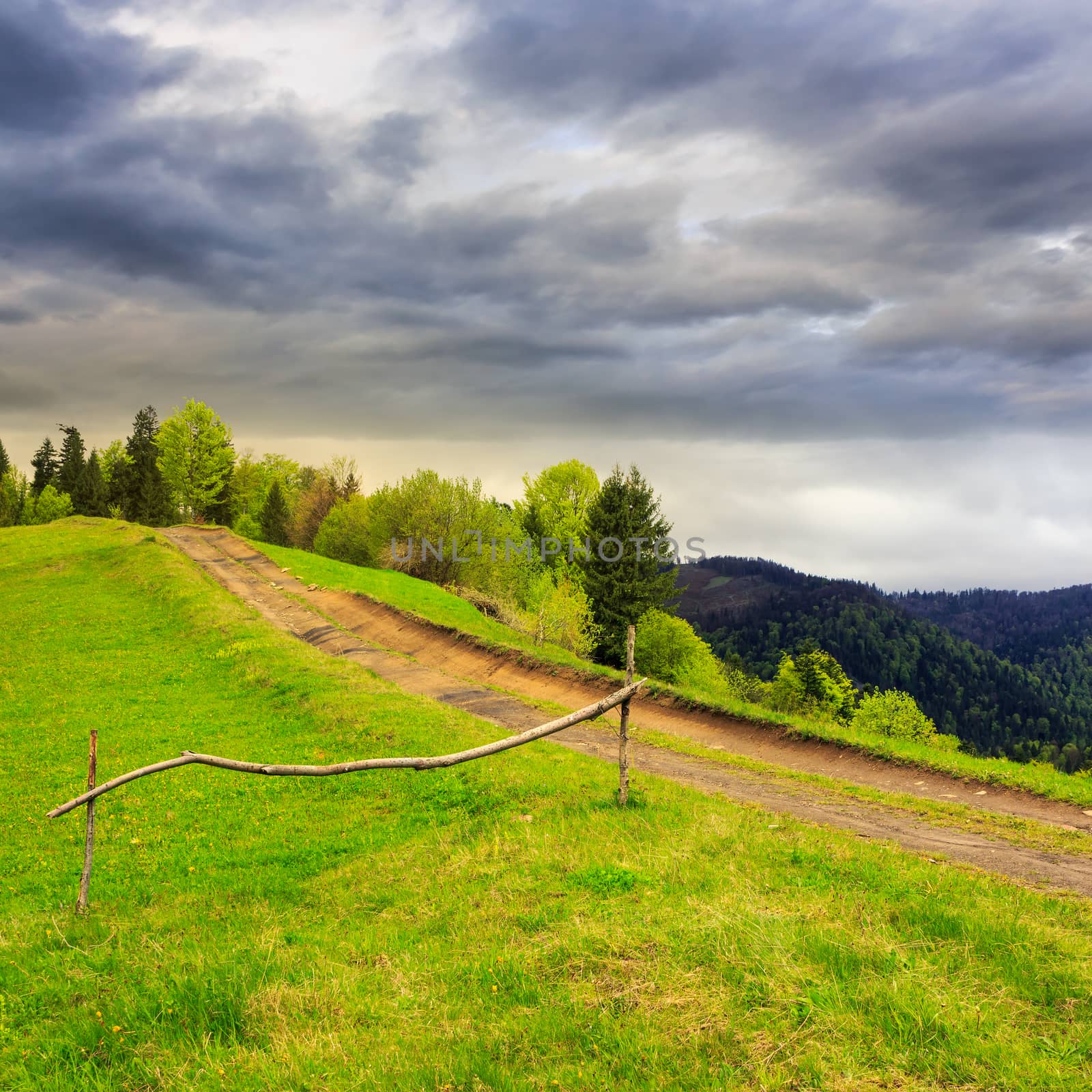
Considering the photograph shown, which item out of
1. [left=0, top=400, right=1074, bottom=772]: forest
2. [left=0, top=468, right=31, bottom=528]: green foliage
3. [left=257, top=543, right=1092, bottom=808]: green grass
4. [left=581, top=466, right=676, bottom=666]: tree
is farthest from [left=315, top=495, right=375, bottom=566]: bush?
[left=0, top=468, right=31, bottom=528]: green foliage

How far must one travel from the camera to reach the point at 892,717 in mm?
63469

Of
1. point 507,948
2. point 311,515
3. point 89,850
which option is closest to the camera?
point 507,948

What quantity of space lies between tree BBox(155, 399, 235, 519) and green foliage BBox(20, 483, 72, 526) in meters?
12.8

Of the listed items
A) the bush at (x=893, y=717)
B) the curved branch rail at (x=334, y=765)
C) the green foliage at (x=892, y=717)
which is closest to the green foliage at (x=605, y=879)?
the curved branch rail at (x=334, y=765)

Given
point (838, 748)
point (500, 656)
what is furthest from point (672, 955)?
point (500, 656)

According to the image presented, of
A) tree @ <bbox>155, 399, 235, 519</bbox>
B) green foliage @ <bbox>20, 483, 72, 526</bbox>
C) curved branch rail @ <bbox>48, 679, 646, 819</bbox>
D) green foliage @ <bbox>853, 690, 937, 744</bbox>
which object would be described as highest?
tree @ <bbox>155, 399, 235, 519</bbox>

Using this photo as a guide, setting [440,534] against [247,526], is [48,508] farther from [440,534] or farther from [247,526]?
[440,534]

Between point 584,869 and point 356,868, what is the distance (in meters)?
3.32

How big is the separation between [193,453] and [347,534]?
2318 centimetres

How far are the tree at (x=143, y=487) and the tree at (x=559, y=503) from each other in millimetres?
42960

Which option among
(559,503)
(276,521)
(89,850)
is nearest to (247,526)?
(276,521)

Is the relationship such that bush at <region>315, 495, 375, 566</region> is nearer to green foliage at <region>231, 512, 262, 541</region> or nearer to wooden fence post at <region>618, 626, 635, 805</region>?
green foliage at <region>231, 512, 262, 541</region>

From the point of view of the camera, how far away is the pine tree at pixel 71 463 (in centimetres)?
8794

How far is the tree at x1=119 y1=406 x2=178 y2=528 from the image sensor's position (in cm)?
8625
